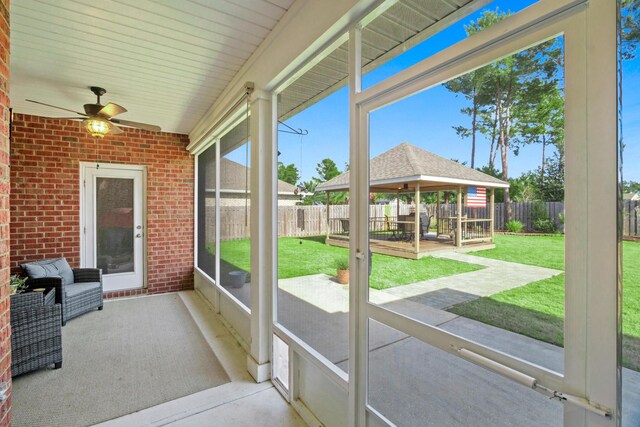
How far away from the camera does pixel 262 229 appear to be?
8.10ft

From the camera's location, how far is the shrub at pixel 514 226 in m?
1.02

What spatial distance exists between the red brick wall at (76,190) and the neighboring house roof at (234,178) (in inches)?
49.7

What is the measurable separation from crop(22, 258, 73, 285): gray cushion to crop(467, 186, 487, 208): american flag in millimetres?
4429

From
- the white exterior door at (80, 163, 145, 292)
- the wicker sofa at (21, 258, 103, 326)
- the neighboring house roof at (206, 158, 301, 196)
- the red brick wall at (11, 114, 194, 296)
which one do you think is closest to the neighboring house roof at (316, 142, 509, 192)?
the neighboring house roof at (206, 158, 301, 196)

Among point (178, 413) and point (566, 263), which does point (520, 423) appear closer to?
point (566, 263)

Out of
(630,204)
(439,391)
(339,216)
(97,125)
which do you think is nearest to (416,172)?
(339,216)

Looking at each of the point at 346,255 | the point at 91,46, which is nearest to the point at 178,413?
the point at 346,255

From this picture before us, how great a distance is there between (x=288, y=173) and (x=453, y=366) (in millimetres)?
1742

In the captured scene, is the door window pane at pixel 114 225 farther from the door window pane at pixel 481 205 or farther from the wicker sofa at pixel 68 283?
the door window pane at pixel 481 205

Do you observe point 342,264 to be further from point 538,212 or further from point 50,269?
point 50,269

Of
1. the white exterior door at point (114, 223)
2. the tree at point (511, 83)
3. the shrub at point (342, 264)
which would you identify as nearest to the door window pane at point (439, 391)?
the shrub at point (342, 264)

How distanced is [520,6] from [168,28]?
2.19 m

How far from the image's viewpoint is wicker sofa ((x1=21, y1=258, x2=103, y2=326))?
3410mm

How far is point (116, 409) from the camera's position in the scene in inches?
82.7
